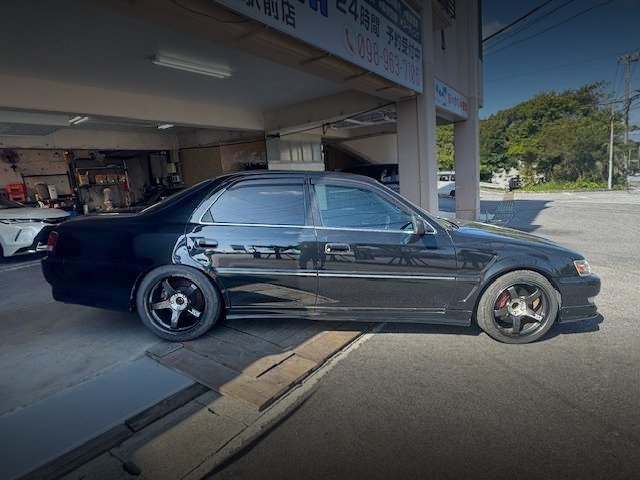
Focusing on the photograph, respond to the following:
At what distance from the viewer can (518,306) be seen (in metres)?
3.27

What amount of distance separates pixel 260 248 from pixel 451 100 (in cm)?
860

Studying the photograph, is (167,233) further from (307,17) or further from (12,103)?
(12,103)

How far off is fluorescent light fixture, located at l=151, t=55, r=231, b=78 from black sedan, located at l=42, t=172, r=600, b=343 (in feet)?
12.4

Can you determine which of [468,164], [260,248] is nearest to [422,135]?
[468,164]

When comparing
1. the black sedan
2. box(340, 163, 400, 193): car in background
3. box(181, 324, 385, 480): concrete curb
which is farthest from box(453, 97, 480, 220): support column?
box(181, 324, 385, 480): concrete curb

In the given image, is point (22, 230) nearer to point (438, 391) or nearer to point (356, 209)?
point (356, 209)

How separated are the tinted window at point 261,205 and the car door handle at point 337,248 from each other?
1.12ft

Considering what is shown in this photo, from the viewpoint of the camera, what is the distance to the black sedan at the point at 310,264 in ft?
10.5

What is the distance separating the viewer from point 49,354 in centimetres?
318

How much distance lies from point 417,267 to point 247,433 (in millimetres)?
1936

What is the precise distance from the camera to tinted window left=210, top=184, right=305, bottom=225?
334 cm

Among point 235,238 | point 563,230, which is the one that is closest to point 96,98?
point 235,238

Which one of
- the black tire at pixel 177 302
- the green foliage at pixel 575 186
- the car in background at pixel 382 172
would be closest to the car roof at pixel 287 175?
the black tire at pixel 177 302

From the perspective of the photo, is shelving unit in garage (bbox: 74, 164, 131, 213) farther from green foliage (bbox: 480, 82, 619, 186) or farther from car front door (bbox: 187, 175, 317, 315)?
green foliage (bbox: 480, 82, 619, 186)
